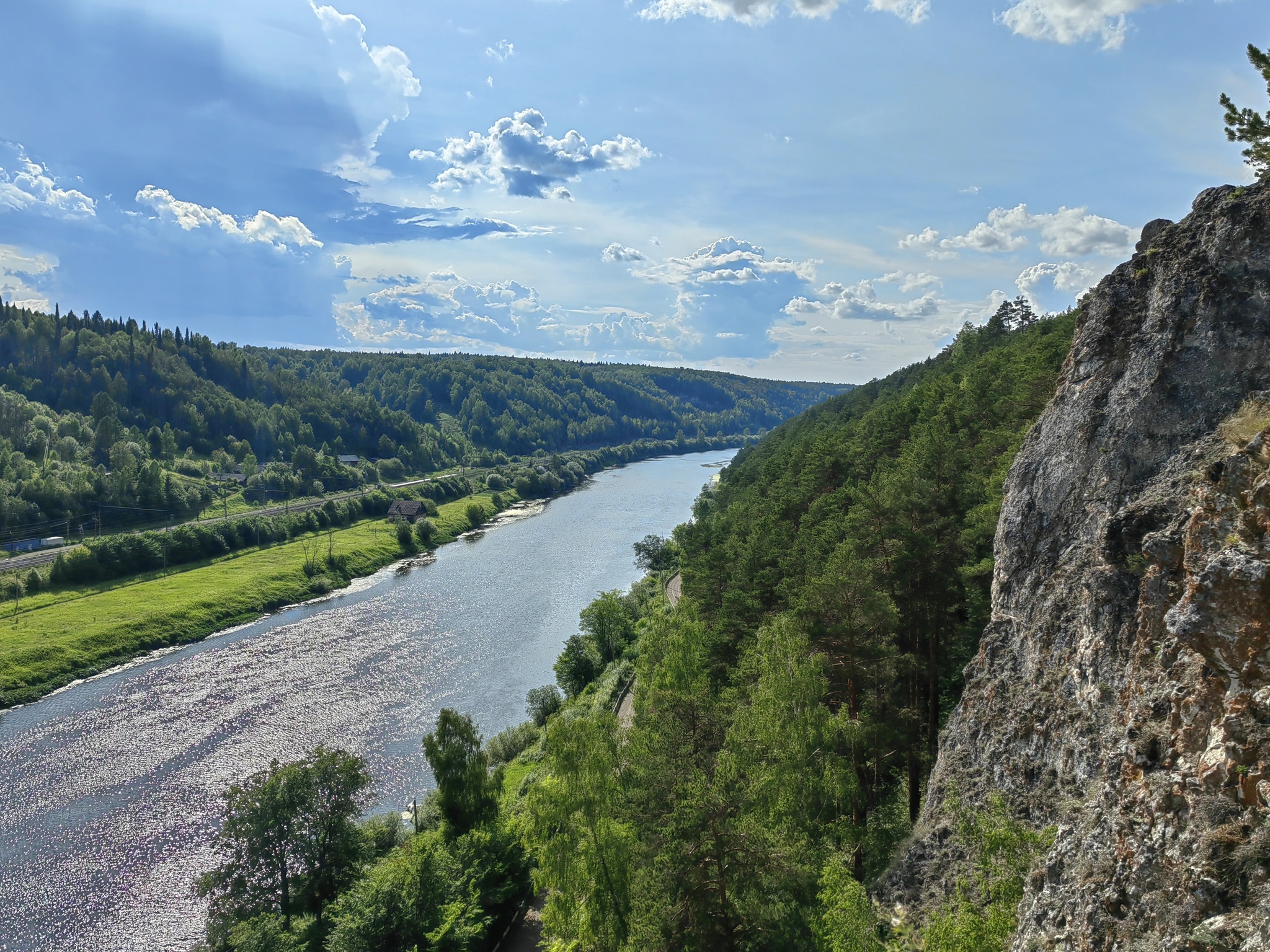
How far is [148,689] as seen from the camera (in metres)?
45.3

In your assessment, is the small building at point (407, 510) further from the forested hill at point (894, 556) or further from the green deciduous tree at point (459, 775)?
the green deciduous tree at point (459, 775)

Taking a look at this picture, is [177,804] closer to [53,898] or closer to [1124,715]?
[53,898]

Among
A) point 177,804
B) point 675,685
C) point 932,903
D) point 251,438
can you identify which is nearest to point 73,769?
Result: point 177,804

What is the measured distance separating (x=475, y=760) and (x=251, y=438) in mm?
127587

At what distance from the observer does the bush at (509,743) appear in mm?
34969

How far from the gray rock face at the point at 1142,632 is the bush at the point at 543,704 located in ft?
89.5

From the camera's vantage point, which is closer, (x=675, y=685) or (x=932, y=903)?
(x=932, y=903)

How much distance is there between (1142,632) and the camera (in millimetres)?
9680

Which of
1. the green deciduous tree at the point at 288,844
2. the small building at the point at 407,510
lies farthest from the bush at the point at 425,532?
the green deciduous tree at the point at 288,844

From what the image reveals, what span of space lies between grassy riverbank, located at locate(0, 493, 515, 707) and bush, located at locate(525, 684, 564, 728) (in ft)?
104

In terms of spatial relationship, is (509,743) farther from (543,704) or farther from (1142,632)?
(1142,632)

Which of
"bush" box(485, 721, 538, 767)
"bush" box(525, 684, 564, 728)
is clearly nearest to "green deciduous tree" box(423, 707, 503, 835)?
"bush" box(485, 721, 538, 767)

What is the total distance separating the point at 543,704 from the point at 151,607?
3781 centimetres

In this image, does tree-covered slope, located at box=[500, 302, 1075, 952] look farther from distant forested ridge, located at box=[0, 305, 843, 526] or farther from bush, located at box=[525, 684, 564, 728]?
distant forested ridge, located at box=[0, 305, 843, 526]
